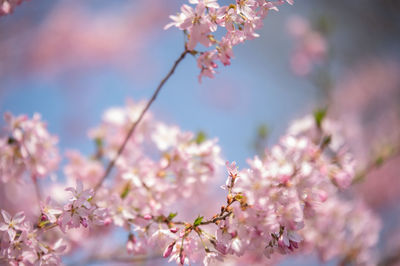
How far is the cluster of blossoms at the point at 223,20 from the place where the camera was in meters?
1.21

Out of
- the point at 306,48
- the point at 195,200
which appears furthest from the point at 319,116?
the point at 306,48

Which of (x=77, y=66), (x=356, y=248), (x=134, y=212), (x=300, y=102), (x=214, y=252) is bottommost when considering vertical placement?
(x=214, y=252)

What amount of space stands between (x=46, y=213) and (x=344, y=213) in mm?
1931

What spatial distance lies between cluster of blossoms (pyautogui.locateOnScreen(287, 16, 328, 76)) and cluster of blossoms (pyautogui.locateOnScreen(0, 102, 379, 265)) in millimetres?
1804

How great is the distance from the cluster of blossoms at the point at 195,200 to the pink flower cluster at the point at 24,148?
0.09 feet

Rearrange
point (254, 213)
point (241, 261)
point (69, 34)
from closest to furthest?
point (254, 213) < point (241, 261) < point (69, 34)

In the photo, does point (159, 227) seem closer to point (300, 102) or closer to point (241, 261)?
point (241, 261)

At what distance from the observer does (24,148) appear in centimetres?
172

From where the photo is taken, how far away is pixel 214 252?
1.19m

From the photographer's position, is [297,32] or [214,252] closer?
[214,252]

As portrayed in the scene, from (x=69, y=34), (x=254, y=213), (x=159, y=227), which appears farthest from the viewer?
(x=69, y=34)

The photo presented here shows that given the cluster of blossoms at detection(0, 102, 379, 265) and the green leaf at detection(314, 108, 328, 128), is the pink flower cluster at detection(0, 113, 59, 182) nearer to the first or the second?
the cluster of blossoms at detection(0, 102, 379, 265)

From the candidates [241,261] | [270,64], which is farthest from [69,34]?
[241,261]

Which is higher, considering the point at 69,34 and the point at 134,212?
the point at 69,34
